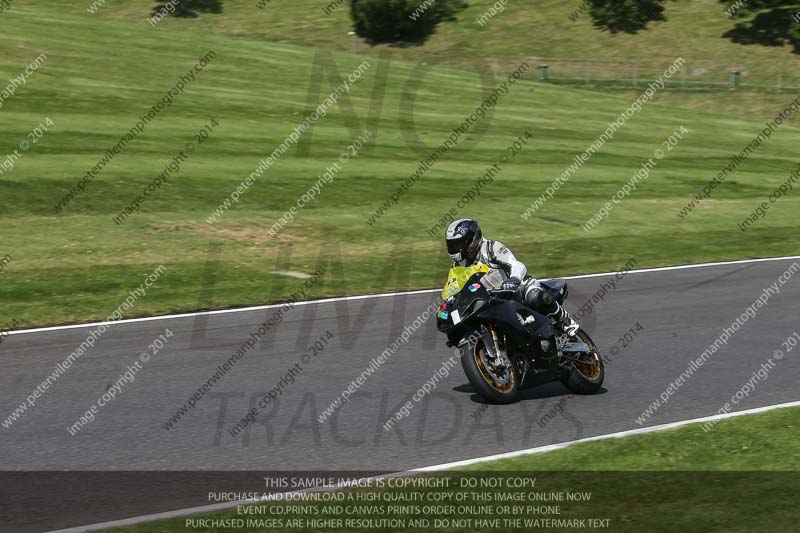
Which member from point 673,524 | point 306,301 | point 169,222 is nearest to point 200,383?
point 306,301

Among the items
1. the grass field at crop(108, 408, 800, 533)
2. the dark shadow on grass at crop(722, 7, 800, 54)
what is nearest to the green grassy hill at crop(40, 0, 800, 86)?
the dark shadow on grass at crop(722, 7, 800, 54)

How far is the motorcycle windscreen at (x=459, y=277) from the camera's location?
998 centimetres

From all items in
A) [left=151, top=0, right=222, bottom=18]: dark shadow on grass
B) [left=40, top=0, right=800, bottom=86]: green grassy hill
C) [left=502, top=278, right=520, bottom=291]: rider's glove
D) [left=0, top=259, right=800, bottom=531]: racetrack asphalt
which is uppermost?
[left=502, top=278, right=520, bottom=291]: rider's glove

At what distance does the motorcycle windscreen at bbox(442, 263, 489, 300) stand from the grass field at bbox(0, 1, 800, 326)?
19.4 feet

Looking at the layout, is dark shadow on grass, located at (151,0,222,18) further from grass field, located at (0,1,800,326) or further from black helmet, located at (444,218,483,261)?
black helmet, located at (444,218,483,261)

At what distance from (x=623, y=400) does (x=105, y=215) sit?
12714mm

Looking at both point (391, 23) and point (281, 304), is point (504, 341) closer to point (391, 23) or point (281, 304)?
point (281, 304)

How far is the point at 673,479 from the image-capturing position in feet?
25.3

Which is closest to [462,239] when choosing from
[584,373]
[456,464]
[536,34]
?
[584,373]

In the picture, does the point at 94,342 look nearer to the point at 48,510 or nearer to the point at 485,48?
the point at 48,510

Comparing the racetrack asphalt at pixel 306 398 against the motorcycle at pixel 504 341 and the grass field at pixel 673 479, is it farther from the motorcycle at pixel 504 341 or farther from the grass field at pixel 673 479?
the grass field at pixel 673 479

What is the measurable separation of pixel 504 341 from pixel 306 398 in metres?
2.03

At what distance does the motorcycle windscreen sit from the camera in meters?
9.98

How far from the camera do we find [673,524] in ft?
22.1
